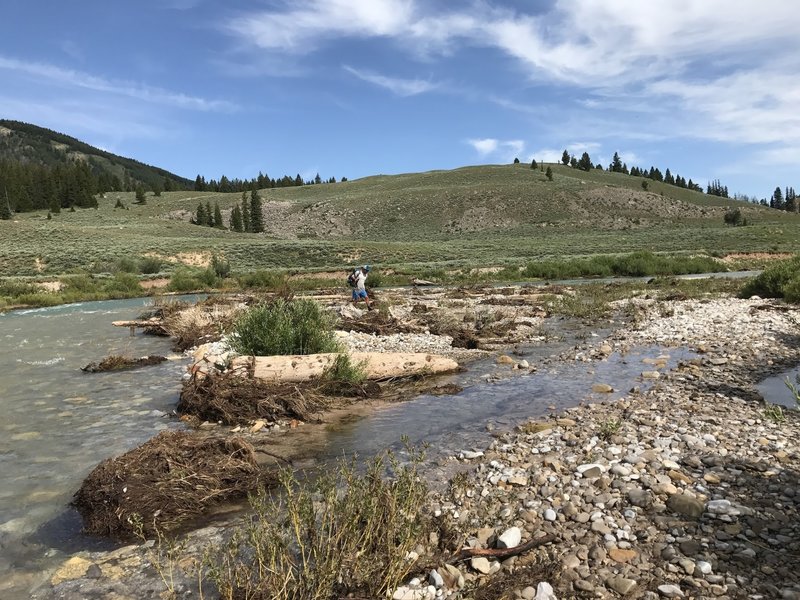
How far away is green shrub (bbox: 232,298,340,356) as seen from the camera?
11172mm

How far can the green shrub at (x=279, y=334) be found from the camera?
11172 mm

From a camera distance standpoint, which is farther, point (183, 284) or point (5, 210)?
point (5, 210)

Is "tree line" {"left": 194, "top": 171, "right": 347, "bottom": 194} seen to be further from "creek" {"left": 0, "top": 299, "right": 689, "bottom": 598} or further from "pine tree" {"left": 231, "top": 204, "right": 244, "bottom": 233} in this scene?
"creek" {"left": 0, "top": 299, "right": 689, "bottom": 598}

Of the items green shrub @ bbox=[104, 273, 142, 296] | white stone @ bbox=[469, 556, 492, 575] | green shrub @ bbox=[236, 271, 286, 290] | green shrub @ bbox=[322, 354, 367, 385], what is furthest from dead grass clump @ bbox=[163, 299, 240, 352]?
green shrub @ bbox=[104, 273, 142, 296]

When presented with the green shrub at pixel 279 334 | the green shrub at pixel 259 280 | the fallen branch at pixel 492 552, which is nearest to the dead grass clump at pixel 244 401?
the green shrub at pixel 279 334

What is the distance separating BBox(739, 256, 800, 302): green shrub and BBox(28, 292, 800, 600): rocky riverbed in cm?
1550

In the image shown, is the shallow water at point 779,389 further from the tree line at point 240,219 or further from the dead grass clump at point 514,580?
the tree line at point 240,219

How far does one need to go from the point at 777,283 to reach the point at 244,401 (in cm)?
2306

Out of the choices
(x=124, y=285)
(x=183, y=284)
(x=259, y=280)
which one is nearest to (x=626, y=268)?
(x=259, y=280)

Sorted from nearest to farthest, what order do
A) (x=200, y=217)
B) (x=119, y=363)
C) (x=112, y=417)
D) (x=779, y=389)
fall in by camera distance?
(x=779, y=389)
(x=112, y=417)
(x=119, y=363)
(x=200, y=217)

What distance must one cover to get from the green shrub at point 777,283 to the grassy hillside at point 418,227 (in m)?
27.2

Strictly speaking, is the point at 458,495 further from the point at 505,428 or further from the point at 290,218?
the point at 290,218

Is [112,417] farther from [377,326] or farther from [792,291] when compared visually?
[792,291]

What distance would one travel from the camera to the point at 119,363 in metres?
13.9
